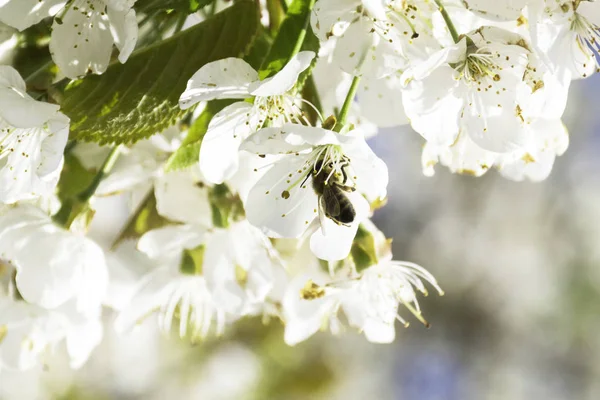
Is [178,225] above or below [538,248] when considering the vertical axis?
above

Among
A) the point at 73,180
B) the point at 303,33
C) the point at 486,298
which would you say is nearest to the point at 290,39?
the point at 303,33

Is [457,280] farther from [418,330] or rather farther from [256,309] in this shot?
[256,309]

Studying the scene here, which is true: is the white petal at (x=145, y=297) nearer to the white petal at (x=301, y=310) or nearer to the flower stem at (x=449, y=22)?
the white petal at (x=301, y=310)

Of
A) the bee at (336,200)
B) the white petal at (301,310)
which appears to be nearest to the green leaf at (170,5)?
the bee at (336,200)

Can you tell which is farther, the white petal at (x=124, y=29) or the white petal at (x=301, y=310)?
the white petal at (x=301, y=310)

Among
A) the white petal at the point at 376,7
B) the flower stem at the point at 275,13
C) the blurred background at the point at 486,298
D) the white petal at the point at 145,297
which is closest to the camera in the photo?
the white petal at the point at 376,7

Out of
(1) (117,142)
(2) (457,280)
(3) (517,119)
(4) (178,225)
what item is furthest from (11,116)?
(2) (457,280)

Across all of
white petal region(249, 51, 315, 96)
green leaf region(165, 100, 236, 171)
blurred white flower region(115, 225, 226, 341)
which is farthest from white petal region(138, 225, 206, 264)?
white petal region(249, 51, 315, 96)
